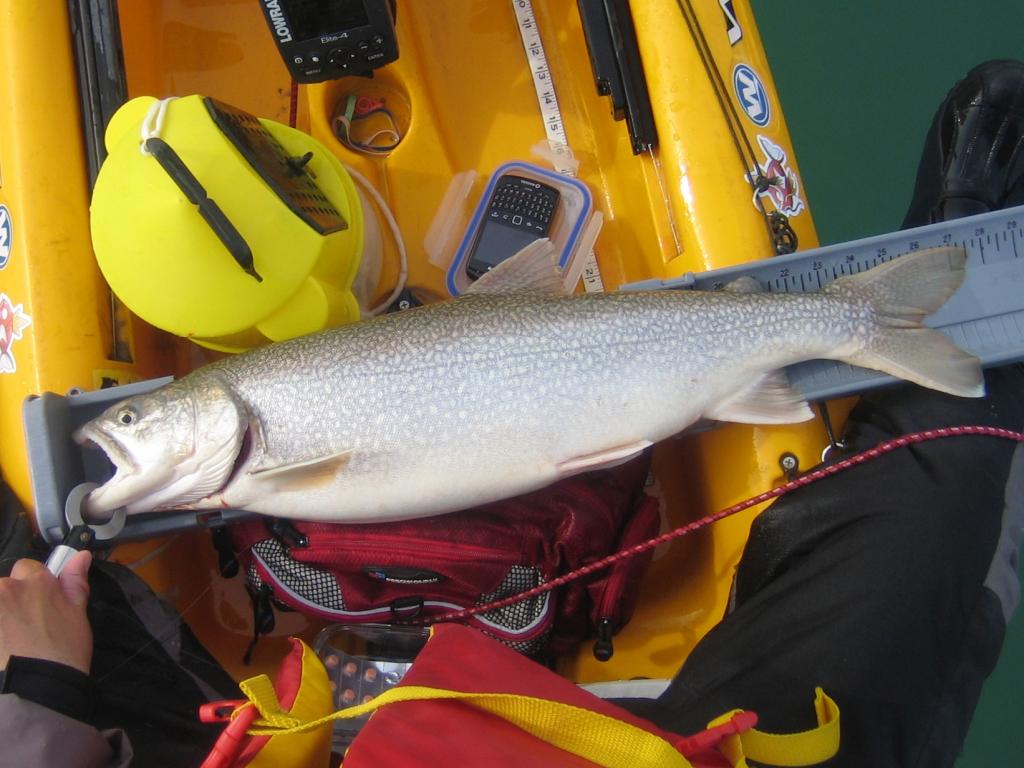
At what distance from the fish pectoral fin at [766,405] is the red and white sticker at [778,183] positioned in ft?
1.53

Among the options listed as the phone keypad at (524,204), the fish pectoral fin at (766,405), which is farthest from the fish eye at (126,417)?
the fish pectoral fin at (766,405)

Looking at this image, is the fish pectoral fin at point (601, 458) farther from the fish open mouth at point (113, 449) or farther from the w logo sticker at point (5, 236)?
the w logo sticker at point (5, 236)

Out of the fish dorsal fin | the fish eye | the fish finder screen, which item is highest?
the fish finder screen

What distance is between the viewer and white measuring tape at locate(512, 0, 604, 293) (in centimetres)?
219

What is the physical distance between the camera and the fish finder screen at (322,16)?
5.40 ft

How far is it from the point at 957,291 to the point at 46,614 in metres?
2.05

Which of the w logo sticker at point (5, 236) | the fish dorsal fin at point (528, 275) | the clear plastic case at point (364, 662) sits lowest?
the clear plastic case at point (364, 662)

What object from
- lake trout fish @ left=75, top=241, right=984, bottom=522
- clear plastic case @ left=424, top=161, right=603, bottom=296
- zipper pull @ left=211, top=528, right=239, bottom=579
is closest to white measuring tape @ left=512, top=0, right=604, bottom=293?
clear plastic case @ left=424, top=161, right=603, bottom=296

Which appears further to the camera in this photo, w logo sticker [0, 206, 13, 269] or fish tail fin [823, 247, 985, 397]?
w logo sticker [0, 206, 13, 269]

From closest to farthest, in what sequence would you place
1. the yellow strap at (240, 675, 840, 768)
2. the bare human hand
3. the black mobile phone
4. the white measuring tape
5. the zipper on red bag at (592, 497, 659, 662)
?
the yellow strap at (240, 675, 840, 768), the bare human hand, the zipper on red bag at (592, 497, 659, 662), the black mobile phone, the white measuring tape

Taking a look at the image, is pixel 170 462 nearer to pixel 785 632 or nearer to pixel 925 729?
pixel 785 632

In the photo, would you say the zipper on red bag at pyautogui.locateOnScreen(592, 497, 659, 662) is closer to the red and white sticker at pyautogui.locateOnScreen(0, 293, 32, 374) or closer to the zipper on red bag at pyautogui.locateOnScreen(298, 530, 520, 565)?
the zipper on red bag at pyautogui.locateOnScreen(298, 530, 520, 565)

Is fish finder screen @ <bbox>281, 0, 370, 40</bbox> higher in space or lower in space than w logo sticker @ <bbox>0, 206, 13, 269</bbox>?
higher

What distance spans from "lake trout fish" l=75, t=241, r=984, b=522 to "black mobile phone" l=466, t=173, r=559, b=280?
1.45 ft
